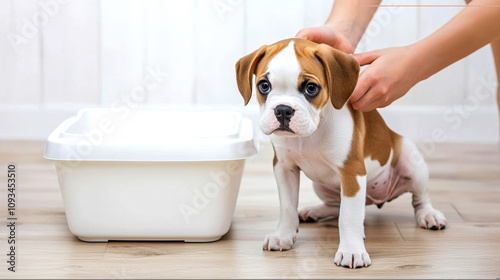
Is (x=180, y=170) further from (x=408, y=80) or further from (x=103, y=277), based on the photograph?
(x=408, y=80)

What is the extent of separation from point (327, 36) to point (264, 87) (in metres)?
0.33

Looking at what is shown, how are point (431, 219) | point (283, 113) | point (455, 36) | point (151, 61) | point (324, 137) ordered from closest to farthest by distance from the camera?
point (283, 113) → point (324, 137) → point (455, 36) → point (431, 219) → point (151, 61)

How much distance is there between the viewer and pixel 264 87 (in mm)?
1259

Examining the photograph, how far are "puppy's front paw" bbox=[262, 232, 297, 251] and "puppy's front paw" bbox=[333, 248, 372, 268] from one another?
13 cm

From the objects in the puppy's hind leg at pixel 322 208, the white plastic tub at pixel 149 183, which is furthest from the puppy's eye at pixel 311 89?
the puppy's hind leg at pixel 322 208

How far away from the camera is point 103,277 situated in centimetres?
125

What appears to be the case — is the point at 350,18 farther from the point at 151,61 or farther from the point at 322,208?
the point at 151,61

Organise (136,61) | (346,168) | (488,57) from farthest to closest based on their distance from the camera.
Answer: (136,61) → (488,57) → (346,168)

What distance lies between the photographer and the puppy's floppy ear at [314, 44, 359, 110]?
4.13 ft

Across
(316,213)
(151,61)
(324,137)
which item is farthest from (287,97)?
Result: (151,61)

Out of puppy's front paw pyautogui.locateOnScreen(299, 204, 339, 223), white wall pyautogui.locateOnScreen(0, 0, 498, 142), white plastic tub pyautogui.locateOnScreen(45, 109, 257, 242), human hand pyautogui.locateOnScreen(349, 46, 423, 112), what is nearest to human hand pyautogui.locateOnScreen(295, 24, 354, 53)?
human hand pyautogui.locateOnScreen(349, 46, 423, 112)

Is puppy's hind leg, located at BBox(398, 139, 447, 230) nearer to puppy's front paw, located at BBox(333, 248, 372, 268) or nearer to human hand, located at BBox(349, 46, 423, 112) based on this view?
human hand, located at BBox(349, 46, 423, 112)

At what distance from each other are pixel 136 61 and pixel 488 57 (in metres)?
1.21

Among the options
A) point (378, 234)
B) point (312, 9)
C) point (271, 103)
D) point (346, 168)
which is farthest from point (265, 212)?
point (312, 9)
